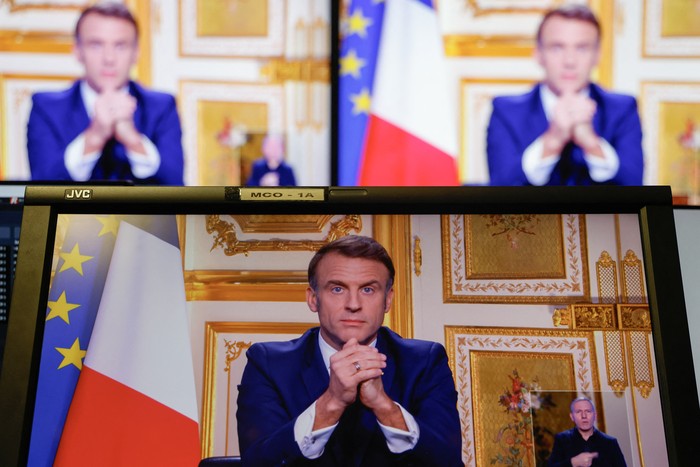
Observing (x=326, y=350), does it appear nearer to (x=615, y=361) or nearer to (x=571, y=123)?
(x=615, y=361)

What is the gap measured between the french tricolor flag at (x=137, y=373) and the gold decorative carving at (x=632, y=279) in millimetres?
670

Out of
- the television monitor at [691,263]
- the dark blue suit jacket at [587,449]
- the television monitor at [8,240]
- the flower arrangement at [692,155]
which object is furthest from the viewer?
the flower arrangement at [692,155]

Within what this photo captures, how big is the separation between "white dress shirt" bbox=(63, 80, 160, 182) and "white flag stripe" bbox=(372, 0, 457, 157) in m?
0.59

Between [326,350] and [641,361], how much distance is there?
1.54 ft

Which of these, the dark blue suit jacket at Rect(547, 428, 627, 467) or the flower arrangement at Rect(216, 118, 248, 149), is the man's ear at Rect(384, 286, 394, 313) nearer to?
the dark blue suit jacket at Rect(547, 428, 627, 467)

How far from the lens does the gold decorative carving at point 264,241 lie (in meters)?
1.04

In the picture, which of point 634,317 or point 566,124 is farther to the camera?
point 566,124

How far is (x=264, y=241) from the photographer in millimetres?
1038

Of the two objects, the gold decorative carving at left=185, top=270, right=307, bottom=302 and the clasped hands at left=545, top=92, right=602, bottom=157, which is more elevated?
the clasped hands at left=545, top=92, right=602, bottom=157

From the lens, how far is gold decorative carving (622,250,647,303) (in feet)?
3.33

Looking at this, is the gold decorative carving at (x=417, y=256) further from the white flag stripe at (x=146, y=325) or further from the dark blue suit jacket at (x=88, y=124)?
the dark blue suit jacket at (x=88, y=124)

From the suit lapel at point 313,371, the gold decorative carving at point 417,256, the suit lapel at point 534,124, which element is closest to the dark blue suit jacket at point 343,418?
the suit lapel at point 313,371

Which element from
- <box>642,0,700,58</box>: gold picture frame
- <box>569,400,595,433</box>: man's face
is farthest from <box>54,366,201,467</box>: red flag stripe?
<box>642,0,700,58</box>: gold picture frame

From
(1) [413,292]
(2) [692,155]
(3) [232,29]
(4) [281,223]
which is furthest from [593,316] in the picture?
(3) [232,29]
